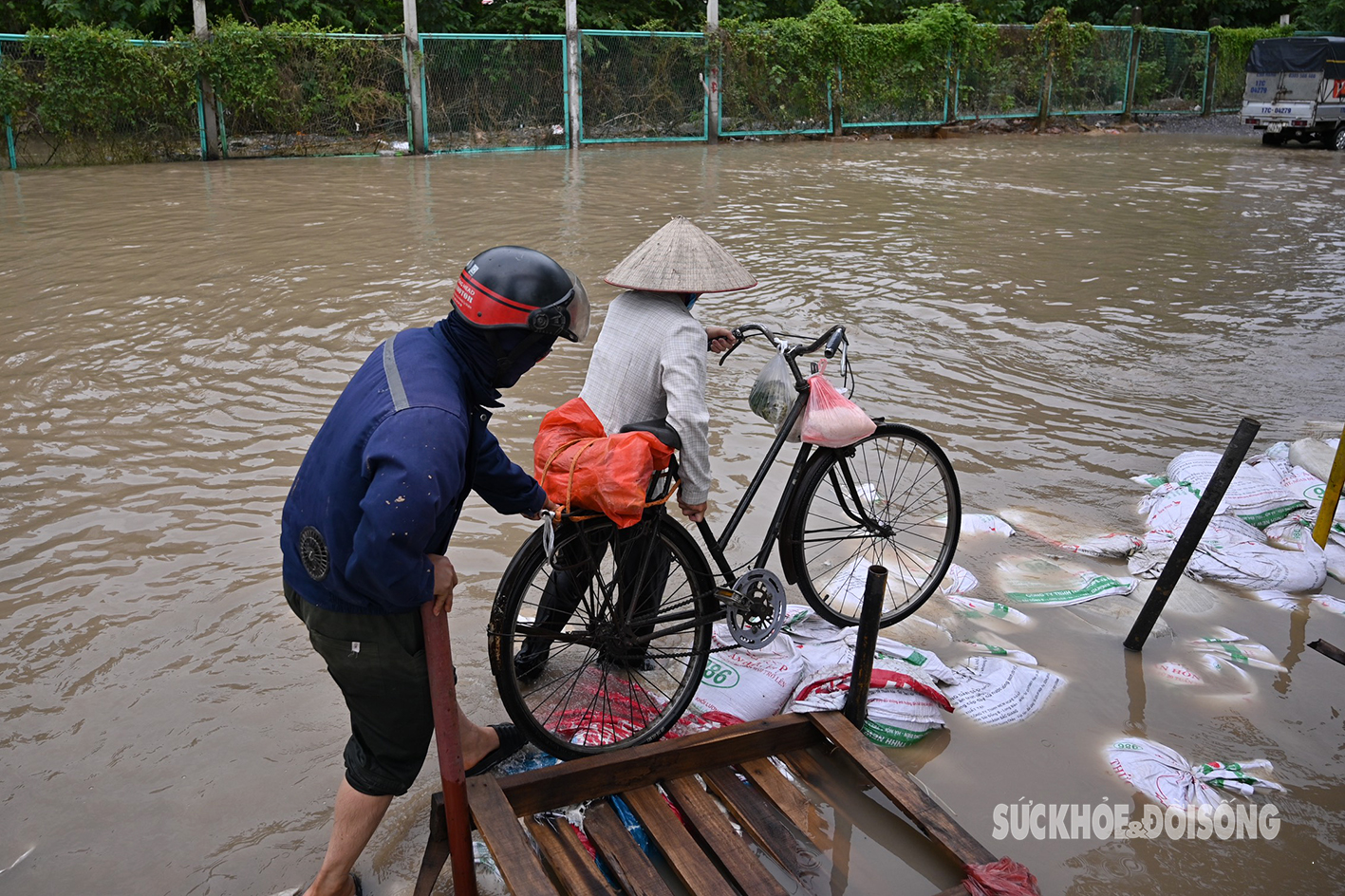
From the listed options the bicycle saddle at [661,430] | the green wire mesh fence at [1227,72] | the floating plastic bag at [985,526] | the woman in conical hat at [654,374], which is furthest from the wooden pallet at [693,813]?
the green wire mesh fence at [1227,72]

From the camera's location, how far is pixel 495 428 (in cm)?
531

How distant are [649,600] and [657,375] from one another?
70cm

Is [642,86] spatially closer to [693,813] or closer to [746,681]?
[746,681]

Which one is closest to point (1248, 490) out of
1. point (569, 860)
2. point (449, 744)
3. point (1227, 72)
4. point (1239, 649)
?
point (1239, 649)

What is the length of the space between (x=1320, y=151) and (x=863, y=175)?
1131 cm

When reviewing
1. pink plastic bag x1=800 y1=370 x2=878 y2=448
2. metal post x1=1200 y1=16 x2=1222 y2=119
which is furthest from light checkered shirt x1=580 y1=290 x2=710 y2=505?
metal post x1=1200 y1=16 x2=1222 y2=119

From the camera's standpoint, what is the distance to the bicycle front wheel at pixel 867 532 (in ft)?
11.2

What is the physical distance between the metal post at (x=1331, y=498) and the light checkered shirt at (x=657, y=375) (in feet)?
8.40

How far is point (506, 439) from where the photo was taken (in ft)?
17.0

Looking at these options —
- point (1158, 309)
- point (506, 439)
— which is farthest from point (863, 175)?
point (506, 439)

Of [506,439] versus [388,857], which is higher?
[506,439]

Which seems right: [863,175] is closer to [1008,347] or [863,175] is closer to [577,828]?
[1008,347]

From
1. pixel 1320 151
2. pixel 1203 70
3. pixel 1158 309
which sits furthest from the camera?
pixel 1203 70

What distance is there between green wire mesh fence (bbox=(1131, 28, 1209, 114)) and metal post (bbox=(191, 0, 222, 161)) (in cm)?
2226
